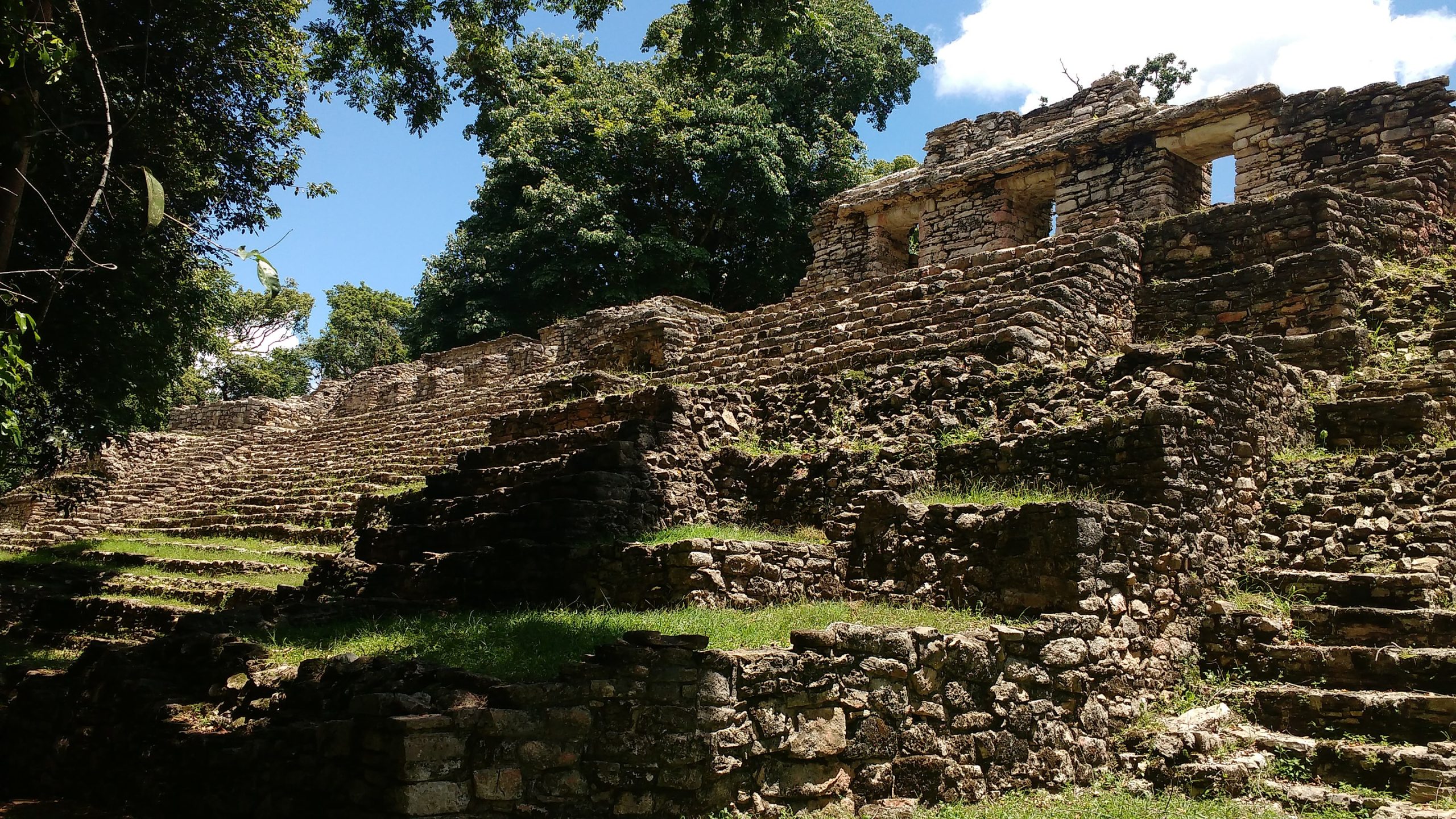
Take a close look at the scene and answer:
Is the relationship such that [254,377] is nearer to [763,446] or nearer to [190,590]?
[190,590]

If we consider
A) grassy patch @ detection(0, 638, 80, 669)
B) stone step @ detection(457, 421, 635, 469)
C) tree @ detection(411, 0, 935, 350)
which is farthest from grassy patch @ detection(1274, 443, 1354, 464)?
tree @ detection(411, 0, 935, 350)

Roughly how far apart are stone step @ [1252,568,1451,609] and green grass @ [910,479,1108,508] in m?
1.47

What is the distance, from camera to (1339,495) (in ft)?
25.0

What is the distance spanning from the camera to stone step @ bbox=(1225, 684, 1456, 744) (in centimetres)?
556

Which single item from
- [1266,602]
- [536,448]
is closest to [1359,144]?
[1266,602]

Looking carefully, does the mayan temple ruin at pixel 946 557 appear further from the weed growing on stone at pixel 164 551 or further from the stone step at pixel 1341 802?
the weed growing on stone at pixel 164 551

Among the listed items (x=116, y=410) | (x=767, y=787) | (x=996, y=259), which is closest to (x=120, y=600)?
(x=116, y=410)

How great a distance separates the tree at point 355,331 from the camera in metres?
40.2

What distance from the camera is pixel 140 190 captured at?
1016cm

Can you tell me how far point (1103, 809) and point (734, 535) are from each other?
3.63 metres

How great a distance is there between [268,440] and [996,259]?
18090mm

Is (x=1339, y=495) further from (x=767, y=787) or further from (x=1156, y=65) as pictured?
(x=1156, y=65)

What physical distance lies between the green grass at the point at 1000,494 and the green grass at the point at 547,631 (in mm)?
939

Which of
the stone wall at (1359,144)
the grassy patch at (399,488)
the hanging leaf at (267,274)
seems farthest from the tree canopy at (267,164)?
the stone wall at (1359,144)
